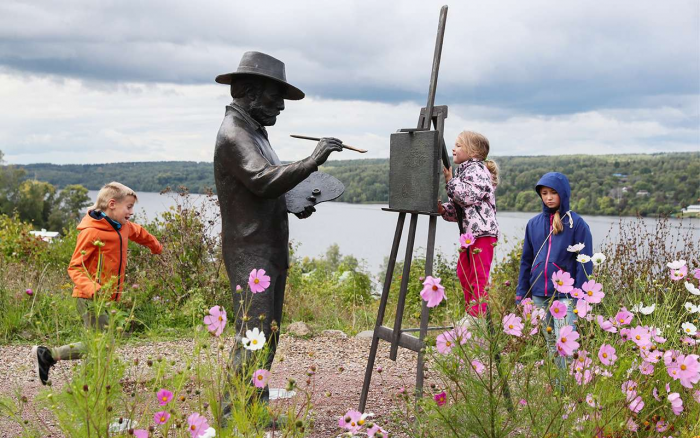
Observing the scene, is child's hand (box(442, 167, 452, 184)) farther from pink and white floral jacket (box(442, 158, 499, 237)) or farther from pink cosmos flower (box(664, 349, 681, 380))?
pink cosmos flower (box(664, 349, 681, 380))

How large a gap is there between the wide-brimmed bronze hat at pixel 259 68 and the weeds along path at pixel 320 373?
1.78 metres

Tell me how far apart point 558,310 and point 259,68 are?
216 centimetres

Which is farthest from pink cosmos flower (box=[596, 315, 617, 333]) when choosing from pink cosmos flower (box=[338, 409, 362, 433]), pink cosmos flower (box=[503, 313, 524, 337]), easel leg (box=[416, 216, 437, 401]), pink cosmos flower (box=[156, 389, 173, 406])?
pink cosmos flower (box=[156, 389, 173, 406])

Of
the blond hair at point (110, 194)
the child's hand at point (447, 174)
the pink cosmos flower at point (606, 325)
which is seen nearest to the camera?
the pink cosmos flower at point (606, 325)

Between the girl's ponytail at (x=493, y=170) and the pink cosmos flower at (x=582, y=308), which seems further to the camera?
the girl's ponytail at (x=493, y=170)

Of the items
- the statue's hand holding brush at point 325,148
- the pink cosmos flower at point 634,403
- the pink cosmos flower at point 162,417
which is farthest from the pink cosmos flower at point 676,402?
the pink cosmos flower at point 162,417

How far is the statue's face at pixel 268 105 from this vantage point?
405 cm

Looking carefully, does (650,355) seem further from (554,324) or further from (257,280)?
(257,280)

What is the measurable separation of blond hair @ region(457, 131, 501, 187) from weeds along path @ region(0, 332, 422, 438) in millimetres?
1689

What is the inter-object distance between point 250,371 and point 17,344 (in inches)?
198

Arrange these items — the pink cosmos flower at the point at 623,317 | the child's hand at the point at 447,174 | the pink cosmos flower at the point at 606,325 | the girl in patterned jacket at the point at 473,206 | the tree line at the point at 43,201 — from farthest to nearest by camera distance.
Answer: the tree line at the point at 43,201 → the girl in patterned jacket at the point at 473,206 → the child's hand at the point at 447,174 → the pink cosmos flower at the point at 623,317 → the pink cosmos flower at the point at 606,325

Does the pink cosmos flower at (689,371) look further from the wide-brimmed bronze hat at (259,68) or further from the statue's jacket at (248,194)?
the wide-brimmed bronze hat at (259,68)

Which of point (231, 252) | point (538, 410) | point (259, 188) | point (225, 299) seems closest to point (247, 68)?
point (259, 188)

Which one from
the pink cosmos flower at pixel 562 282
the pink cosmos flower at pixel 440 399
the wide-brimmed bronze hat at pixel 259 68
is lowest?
A: the pink cosmos flower at pixel 440 399
